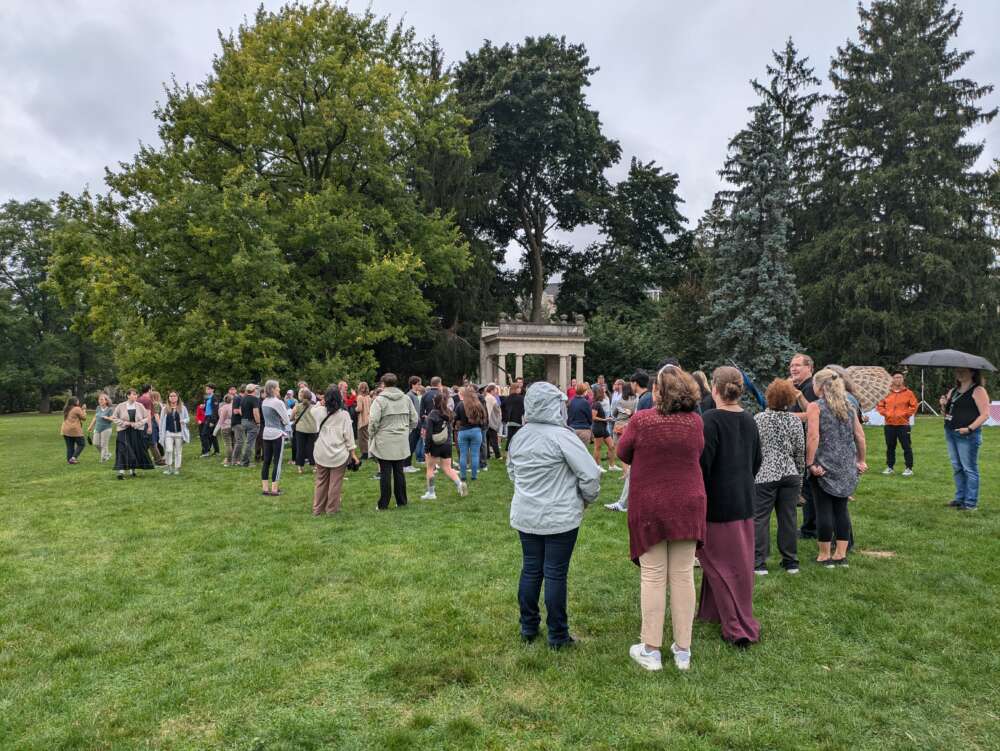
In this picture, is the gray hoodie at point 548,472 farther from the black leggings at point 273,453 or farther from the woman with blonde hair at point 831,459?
the black leggings at point 273,453

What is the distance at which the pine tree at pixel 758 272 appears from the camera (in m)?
27.4

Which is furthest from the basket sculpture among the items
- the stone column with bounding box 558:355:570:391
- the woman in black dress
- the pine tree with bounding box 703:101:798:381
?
the woman in black dress

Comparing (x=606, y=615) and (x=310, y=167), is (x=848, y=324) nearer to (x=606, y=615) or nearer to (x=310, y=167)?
(x=310, y=167)

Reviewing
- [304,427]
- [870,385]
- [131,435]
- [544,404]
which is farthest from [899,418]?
[131,435]

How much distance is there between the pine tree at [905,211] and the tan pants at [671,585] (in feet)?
102

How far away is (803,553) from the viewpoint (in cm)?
732

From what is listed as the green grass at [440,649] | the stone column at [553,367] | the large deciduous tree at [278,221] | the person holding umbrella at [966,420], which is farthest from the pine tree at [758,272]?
the green grass at [440,649]

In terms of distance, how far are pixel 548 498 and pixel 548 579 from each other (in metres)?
0.55

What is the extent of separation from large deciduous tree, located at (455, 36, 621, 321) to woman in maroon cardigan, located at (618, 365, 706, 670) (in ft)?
105

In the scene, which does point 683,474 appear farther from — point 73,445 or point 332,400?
point 73,445

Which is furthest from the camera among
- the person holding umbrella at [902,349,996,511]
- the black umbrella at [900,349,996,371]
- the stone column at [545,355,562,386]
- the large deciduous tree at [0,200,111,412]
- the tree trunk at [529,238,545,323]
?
the large deciduous tree at [0,200,111,412]

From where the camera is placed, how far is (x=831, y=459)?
657 centimetres

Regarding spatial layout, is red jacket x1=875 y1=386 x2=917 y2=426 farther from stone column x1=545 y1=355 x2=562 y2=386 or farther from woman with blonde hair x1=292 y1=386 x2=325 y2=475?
stone column x1=545 y1=355 x2=562 y2=386

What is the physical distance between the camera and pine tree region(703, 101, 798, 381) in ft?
89.8
